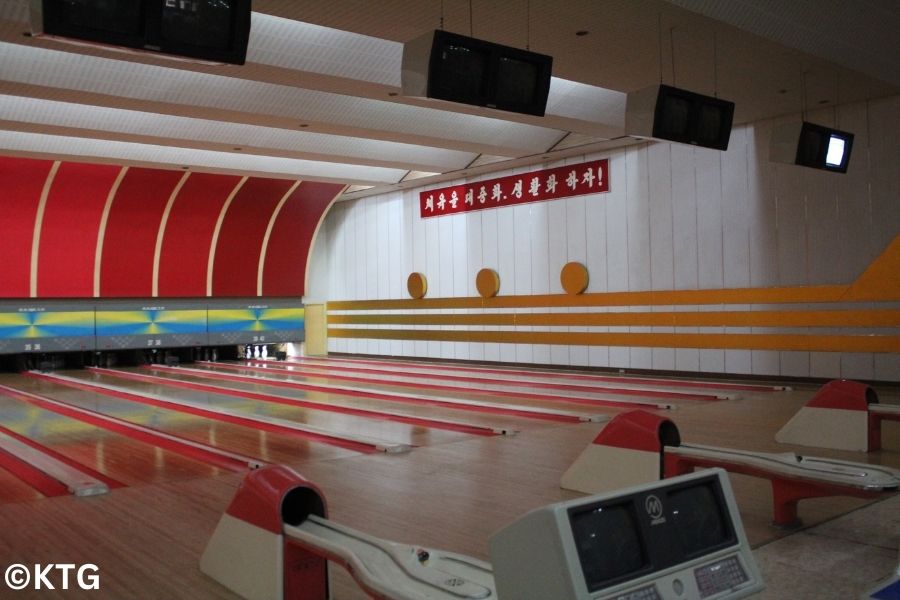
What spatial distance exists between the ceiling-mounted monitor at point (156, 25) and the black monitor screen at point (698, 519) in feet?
12.5

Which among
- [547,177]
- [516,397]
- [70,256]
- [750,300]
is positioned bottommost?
[516,397]

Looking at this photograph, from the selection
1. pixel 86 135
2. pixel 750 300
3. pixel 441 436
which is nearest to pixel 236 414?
pixel 441 436

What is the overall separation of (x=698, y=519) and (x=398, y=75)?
7.41 metres

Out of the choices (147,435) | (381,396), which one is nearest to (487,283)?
(381,396)

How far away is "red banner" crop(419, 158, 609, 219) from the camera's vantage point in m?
13.8

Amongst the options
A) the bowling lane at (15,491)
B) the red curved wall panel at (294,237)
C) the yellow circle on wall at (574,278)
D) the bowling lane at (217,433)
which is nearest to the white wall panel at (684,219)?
the yellow circle on wall at (574,278)

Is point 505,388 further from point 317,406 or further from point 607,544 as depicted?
point 607,544

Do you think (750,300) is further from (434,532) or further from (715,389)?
(434,532)

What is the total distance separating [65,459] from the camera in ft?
22.2

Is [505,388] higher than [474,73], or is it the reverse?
[474,73]

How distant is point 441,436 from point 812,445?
10.4 ft

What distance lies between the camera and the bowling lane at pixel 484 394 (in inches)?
374

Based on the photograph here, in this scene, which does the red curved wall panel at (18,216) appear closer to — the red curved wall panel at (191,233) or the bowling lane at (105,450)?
the red curved wall panel at (191,233)

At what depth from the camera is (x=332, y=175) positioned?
612 inches
